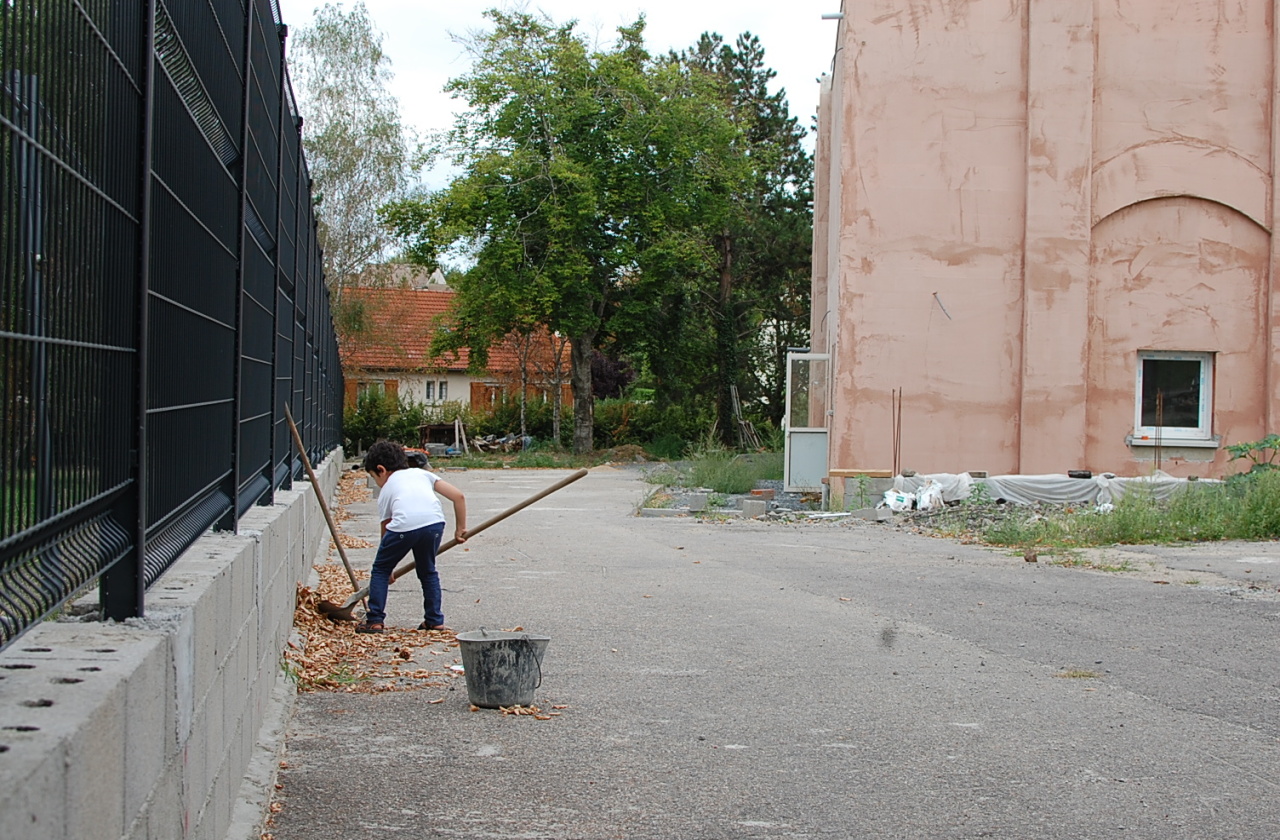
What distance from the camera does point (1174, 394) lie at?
21.2 meters

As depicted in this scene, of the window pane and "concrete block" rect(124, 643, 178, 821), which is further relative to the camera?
the window pane

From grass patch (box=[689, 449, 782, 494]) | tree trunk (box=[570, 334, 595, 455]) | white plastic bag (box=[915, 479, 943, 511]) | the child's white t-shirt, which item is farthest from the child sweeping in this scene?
tree trunk (box=[570, 334, 595, 455])

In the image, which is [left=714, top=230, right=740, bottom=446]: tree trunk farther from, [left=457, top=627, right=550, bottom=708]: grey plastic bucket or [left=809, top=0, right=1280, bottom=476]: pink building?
[left=457, top=627, right=550, bottom=708]: grey plastic bucket

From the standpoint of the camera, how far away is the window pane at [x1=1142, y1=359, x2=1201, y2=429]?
21.2 metres

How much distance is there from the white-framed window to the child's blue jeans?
51.2 ft

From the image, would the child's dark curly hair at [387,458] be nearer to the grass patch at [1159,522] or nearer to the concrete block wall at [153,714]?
the concrete block wall at [153,714]

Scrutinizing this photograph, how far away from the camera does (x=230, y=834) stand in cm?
407

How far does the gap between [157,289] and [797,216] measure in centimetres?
4504

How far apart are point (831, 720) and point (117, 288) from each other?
14.1 ft

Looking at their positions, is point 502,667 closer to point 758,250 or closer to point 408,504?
point 408,504

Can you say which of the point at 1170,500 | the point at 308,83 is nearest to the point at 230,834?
the point at 1170,500

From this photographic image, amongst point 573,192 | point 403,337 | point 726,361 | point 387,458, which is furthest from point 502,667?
point 403,337

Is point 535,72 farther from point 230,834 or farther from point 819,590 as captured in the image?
point 230,834

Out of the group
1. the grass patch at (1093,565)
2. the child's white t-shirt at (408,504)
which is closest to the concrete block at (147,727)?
the child's white t-shirt at (408,504)
